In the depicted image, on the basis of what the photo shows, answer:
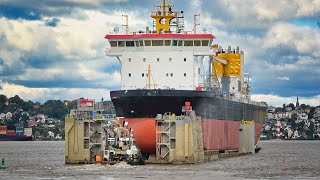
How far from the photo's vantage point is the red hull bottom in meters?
64.8

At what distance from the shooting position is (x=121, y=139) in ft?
203

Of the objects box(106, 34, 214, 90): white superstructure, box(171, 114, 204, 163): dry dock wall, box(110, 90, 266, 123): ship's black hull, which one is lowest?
box(171, 114, 204, 163): dry dock wall

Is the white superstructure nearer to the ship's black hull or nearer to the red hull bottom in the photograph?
the ship's black hull

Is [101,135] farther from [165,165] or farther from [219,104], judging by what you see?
[219,104]

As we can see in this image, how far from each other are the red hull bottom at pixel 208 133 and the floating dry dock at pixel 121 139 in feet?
2.22

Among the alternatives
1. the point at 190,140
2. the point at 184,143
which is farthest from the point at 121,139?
the point at 190,140

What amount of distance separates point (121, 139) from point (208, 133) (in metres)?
10.7

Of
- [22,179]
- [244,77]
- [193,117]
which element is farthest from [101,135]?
[244,77]

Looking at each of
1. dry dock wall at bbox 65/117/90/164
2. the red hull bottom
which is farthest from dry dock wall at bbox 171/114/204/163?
dry dock wall at bbox 65/117/90/164

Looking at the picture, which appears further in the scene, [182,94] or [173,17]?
[173,17]

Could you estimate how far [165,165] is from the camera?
61.8 metres

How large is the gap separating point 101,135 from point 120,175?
9.63 m

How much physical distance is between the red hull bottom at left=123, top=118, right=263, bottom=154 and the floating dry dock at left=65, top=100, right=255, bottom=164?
0.68 m

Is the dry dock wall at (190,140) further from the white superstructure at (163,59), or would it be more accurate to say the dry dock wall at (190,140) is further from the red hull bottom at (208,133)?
the white superstructure at (163,59)
